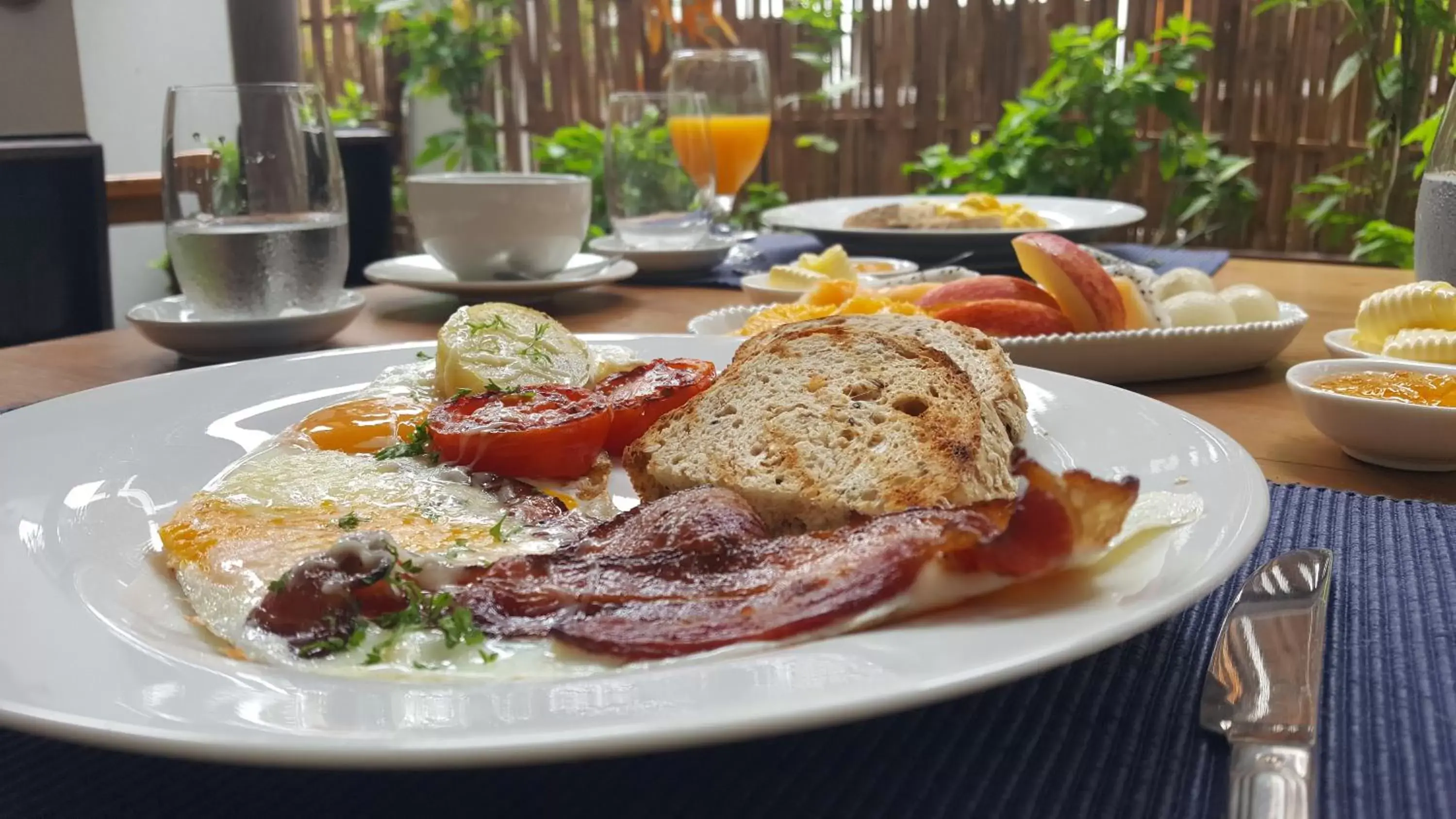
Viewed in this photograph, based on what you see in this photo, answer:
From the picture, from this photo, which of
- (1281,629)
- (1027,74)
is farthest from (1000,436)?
(1027,74)

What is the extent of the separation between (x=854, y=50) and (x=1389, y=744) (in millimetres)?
5975

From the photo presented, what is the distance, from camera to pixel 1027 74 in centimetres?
575

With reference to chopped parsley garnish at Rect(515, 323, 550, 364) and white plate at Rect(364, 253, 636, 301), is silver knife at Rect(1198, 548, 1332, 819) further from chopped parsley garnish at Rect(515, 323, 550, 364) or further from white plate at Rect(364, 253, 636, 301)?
white plate at Rect(364, 253, 636, 301)

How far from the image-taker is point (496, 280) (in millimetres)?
2459

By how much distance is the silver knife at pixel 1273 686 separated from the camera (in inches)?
24.1

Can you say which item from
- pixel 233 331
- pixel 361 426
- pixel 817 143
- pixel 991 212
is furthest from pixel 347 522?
pixel 817 143

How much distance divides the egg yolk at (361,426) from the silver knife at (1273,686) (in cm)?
92

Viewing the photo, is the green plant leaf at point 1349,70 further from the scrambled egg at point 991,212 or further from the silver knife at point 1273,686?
the silver knife at point 1273,686

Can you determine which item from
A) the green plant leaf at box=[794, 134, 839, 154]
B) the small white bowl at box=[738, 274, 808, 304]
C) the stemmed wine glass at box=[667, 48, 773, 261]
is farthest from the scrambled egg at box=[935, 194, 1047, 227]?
the green plant leaf at box=[794, 134, 839, 154]

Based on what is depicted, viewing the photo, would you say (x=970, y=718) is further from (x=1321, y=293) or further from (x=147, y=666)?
(x=1321, y=293)

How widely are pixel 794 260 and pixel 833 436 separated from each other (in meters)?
2.15

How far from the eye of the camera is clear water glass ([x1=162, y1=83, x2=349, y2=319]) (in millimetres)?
1874

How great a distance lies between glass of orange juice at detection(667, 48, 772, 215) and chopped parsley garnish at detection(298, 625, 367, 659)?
2.65 meters

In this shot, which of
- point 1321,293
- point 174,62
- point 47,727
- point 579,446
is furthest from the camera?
point 174,62
